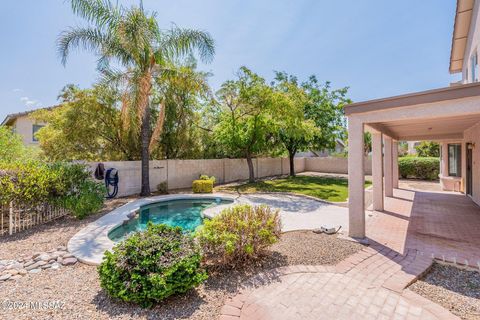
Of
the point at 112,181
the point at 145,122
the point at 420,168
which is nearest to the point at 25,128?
the point at 112,181

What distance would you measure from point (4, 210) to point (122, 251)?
5.93 meters

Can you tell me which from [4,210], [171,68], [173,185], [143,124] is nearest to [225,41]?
[171,68]

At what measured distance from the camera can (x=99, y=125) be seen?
45.0 ft

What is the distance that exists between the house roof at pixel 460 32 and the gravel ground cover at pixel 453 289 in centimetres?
1015

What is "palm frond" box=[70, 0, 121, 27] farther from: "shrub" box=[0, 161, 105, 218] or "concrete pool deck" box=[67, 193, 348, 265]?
"concrete pool deck" box=[67, 193, 348, 265]

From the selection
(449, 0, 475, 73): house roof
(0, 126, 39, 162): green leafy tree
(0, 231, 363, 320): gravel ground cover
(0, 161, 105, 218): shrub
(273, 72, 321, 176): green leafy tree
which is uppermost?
(449, 0, 475, 73): house roof

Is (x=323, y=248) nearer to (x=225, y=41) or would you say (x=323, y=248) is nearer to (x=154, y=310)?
(x=154, y=310)

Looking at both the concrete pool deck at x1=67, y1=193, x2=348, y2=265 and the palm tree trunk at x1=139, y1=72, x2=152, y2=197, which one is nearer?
the concrete pool deck at x1=67, y1=193, x2=348, y2=265

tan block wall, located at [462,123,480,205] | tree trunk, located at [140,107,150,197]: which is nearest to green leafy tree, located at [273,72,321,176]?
tree trunk, located at [140,107,150,197]

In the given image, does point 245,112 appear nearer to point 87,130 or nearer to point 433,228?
point 87,130

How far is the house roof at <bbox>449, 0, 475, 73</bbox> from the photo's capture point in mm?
9227

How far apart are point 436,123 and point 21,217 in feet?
45.1

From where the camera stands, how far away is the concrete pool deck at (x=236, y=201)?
19.3 feet

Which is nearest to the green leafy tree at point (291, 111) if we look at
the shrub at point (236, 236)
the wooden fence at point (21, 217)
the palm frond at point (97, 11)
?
the palm frond at point (97, 11)
